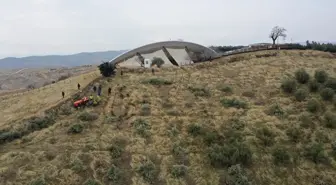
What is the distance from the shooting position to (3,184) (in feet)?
62.9

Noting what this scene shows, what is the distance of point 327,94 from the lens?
31.5m

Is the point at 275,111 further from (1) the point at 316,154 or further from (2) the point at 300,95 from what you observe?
(1) the point at 316,154

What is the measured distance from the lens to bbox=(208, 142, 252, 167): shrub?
885 inches

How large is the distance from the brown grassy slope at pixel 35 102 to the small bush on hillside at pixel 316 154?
73.1 ft

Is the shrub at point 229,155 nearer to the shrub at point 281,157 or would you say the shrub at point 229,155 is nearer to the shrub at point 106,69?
the shrub at point 281,157

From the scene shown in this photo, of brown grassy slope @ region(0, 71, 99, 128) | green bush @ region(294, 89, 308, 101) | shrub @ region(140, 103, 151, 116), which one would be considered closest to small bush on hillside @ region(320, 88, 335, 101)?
green bush @ region(294, 89, 308, 101)

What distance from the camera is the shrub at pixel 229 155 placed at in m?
22.5

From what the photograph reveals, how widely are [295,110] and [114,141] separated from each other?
16.2 meters

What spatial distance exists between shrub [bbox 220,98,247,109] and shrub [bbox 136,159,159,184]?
38.5 ft

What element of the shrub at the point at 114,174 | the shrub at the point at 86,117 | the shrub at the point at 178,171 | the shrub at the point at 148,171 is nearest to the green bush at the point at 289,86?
the shrub at the point at 178,171

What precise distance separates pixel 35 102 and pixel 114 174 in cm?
1743

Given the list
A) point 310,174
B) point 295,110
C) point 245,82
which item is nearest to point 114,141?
point 310,174

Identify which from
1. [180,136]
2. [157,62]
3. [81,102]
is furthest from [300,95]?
[157,62]

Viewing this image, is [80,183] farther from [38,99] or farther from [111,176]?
[38,99]
